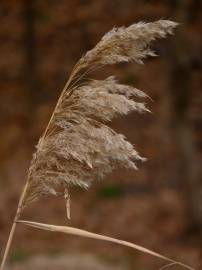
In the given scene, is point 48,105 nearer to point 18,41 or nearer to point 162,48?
point 18,41

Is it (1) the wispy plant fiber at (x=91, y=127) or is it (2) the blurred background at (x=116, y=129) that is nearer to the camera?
(1) the wispy plant fiber at (x=91, y=127)

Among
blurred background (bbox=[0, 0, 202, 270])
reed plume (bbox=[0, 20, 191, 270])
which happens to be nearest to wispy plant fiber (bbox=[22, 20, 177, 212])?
reed plume (bbox=[0, 20, 191, 270])

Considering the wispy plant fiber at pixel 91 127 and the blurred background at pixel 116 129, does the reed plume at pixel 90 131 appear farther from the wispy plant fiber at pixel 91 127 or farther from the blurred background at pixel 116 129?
the blurred background at pixel 116 129

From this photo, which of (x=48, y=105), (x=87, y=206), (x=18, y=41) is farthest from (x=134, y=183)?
(x=18, y=41)

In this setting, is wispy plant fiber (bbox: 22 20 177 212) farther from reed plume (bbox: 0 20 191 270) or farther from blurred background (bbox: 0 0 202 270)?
blurred background (bbox: 0 0 202 270)

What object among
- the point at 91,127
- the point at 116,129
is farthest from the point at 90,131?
the point at 116,129

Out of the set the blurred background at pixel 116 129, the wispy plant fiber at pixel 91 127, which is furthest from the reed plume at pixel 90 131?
the blurred background at pixel 116 129
